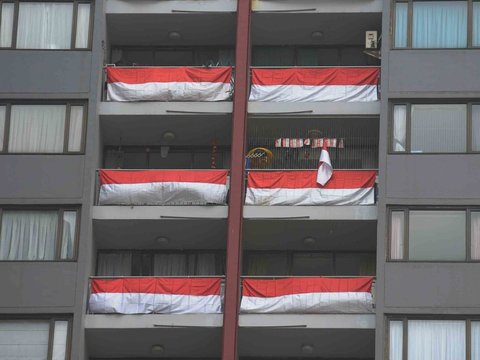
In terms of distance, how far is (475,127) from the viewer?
4531 cm

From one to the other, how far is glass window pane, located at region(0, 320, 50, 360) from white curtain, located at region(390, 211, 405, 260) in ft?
35.3

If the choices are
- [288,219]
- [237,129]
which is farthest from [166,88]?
[288,219]

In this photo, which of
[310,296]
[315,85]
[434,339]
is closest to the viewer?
[434,339]

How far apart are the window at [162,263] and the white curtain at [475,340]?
889cm

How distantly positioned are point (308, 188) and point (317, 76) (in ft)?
12.5

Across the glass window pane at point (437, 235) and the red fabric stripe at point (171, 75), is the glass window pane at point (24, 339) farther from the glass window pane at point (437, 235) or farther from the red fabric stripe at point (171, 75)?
the glass window pane at point (437, 235)

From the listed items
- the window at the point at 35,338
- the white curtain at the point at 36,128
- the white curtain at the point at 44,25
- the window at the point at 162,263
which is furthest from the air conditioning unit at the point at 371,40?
the window at the point at 35,338

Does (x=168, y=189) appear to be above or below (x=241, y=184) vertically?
below

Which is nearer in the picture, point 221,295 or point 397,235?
point 397,235

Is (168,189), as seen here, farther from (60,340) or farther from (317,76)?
(317,76)

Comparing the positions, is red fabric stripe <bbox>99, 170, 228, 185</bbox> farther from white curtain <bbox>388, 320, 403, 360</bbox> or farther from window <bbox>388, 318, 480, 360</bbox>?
window <bbox>388, 318, 480, 360</bbox>

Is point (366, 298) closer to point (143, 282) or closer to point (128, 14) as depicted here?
point (143, 282)

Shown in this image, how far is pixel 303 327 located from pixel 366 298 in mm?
2111

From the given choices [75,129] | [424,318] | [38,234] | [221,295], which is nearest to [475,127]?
[424,318]
